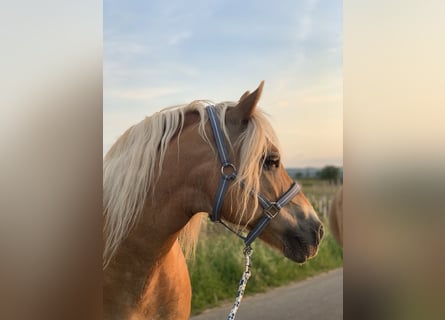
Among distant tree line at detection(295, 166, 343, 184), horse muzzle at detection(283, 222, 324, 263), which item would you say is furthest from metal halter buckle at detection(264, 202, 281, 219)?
distant tree line at detection(295, 166, 343, 184)

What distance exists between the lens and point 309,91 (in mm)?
2020

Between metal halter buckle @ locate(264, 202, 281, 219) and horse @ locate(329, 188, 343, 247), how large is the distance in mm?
656

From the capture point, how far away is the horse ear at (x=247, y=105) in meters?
1.52

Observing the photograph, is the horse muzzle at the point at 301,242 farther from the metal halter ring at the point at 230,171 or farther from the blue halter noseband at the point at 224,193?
the metal halter ring at the point at 230,171

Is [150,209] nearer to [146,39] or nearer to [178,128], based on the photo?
[178,128]

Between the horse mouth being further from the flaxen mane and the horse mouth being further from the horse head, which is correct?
the flaxen mane

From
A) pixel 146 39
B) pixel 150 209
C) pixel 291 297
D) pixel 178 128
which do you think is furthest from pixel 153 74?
pixel 291 297

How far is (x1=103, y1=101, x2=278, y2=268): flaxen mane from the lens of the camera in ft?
5.04

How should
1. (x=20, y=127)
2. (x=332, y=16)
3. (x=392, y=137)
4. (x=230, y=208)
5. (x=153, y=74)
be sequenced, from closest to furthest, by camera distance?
(x=20, y=127) < (x=230, y=208) < (x=392, y=137) < (x=153, y=74) < (x=332, y=16)

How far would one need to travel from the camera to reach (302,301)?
7.14ft

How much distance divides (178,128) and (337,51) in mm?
911

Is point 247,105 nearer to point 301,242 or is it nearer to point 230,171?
point 230,171

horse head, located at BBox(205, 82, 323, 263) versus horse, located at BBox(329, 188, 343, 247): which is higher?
horse head, located at BBox(205, 82, 323, 263)

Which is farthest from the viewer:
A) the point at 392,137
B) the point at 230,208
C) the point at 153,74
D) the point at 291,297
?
the point at 291,297
